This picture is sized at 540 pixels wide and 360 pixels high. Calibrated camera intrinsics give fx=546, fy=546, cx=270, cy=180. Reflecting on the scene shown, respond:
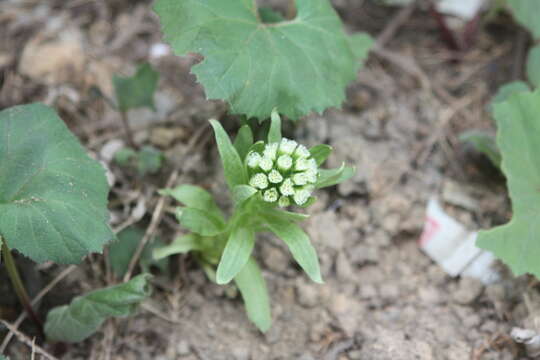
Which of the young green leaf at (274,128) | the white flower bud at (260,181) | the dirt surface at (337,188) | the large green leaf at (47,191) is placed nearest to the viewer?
the large green leaf at (47,191)

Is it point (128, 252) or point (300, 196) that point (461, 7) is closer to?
point (300, 196)

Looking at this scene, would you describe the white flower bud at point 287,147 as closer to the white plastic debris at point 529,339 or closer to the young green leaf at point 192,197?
the young green leaf at point 192,197

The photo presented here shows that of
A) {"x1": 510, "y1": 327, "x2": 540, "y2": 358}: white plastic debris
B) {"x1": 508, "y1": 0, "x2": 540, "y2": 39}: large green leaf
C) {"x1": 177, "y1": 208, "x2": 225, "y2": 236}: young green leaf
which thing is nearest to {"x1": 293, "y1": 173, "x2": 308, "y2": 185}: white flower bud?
{"x1": 177, "y1": 208, "x2": 225, "y2": 236}: young green leaf

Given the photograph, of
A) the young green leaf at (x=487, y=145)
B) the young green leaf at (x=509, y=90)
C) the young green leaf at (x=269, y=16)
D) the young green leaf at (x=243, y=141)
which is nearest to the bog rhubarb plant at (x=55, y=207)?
the young green leaf at (x=243, y=141)

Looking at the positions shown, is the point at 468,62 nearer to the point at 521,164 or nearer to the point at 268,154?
the point at 521,164

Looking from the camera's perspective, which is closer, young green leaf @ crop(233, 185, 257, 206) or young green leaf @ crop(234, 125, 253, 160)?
young green leaf @ crop(233, 185, 257, 206)

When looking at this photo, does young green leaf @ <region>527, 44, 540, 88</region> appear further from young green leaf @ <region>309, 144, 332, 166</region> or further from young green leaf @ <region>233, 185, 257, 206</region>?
young green leaf @ <region>233, 185, 257, 206</region>

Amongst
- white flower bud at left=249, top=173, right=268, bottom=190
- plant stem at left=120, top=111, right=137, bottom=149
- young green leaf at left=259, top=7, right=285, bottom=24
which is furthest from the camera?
plant stem at left=120, top=111, right=137, bottom=149
